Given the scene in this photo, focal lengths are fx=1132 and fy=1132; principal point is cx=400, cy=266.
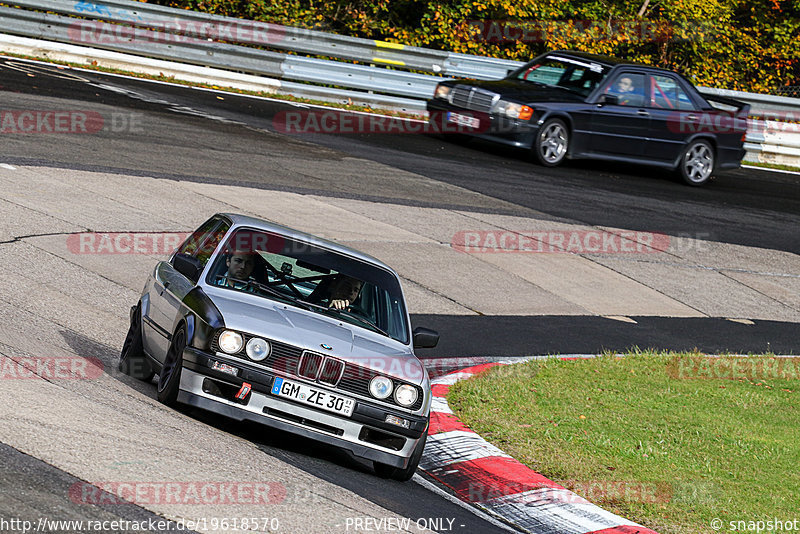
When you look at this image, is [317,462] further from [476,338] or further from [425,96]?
[425,96]

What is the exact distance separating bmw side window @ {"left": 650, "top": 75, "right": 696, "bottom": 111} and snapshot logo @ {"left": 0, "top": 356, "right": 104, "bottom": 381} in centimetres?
1439

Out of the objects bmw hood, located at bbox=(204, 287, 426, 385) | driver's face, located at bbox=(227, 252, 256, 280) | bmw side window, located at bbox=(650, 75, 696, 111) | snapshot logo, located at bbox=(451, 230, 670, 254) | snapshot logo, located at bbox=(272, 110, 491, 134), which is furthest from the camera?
bmw side window, located at bbox=(650, 75, 696, 111)

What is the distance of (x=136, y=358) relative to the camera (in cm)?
782

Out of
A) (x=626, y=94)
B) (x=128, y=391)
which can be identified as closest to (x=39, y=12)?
(x=626, y=94)

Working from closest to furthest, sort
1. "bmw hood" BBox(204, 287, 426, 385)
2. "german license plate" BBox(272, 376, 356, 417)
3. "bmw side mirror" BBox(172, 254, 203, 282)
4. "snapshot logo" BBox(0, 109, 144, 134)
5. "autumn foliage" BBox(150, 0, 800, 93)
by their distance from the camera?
"german license plate" BBox(272, 376, 356, 417)
"bmw hood" BBox(204, 287, 426, 385)
"bmw side mirror" BBox(172, 254, 203, 282)
"snapshot logo" BBox(0, 109, 144, 134)
"autumn foliage" BBox(150, 0, 800, 93)

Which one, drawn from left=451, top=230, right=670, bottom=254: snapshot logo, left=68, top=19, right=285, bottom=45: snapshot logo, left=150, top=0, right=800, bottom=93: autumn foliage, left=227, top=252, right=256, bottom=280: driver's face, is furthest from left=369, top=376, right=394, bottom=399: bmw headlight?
left=150, top=0, right=800, bottom=93: autumn foliage

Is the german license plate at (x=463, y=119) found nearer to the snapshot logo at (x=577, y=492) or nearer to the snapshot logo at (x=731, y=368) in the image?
the snapshot logo at (x=731, y=368)

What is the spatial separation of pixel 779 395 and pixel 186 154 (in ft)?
30.3

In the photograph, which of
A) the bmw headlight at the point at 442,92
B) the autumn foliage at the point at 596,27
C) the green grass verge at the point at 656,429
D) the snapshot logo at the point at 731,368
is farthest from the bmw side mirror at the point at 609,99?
the green grass verge at the point at 656,429

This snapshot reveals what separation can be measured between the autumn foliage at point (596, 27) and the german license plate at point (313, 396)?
20197 millimetres

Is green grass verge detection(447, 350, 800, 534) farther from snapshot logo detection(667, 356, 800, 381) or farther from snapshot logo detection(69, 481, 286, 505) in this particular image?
snapshot logo detection(69, 481, 286, 505)

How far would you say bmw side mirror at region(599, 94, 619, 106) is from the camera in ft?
63.0

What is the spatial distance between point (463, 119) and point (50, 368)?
42.0 ft

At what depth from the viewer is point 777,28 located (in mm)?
29922
